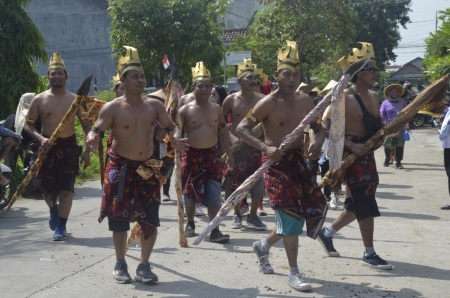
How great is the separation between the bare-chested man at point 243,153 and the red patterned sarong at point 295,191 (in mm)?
2775

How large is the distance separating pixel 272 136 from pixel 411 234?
3.06 metres

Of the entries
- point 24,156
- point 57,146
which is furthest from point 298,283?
point 24,156

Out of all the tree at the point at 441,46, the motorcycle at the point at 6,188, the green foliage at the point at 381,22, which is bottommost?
the motorcycle at the point at 6,188

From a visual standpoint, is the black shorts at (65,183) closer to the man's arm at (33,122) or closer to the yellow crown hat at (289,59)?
the man's arm at (33,122)

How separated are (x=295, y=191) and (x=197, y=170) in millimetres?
2457

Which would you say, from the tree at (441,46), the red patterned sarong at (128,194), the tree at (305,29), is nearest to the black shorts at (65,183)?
the red patterned sarong at (128,194)

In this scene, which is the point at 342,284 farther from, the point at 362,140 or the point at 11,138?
the point at 11,138

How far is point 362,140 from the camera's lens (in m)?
7.00

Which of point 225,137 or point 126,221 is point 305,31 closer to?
point 225,137

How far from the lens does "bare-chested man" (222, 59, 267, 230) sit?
9.41 metres

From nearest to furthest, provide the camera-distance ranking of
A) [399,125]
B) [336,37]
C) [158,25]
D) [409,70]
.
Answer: [399,125]
[158,25]
[336,37]
[409,70]

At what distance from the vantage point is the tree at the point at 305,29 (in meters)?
26.0

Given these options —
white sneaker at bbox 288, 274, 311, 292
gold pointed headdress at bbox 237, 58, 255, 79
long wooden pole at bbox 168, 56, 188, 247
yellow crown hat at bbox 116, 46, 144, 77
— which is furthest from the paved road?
gold pointed headdress at bbox 237, 58, 255, 79

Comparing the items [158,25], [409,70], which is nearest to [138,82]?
[158,25]
